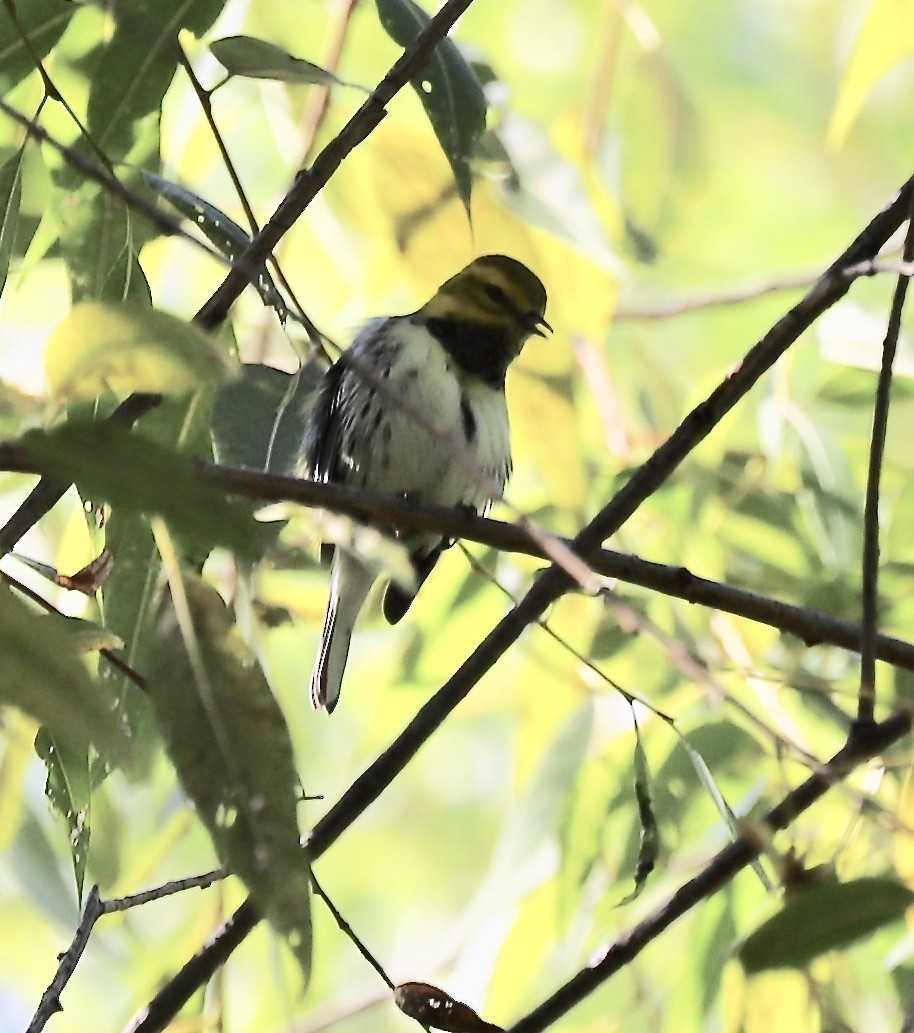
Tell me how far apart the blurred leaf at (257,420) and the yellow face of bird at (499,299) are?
25.5 inches

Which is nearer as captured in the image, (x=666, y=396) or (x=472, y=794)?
(x=666, y=396)

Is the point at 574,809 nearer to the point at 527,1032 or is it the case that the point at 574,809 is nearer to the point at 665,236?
the point at 527,1032

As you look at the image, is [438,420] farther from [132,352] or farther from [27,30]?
[132,352]

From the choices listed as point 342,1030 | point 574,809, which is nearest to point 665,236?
point 574,809

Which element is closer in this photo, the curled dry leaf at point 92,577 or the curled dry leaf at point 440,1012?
the curled dry leaf at point 440,1012

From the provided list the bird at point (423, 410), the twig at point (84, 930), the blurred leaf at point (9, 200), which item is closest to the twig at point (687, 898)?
the twig at point (84, 930)

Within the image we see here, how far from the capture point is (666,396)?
1596 mm

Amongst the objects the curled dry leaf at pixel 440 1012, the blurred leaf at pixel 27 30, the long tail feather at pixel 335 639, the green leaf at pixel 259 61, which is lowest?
the curled dry leaf at pixel 440 1012

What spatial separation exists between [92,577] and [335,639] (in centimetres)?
62

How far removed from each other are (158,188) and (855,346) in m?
0.82

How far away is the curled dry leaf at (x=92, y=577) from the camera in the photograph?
849 millimetres

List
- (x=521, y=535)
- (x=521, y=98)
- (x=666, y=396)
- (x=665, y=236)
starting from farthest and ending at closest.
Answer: (x=521, y=98) < (x=665, y=236) < (x=666, y=396) < (x=521, y=535)

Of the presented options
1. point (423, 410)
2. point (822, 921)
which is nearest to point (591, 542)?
point (822, 921)

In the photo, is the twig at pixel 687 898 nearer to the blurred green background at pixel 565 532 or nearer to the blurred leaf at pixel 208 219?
the blurred green background at pixel 565 532
